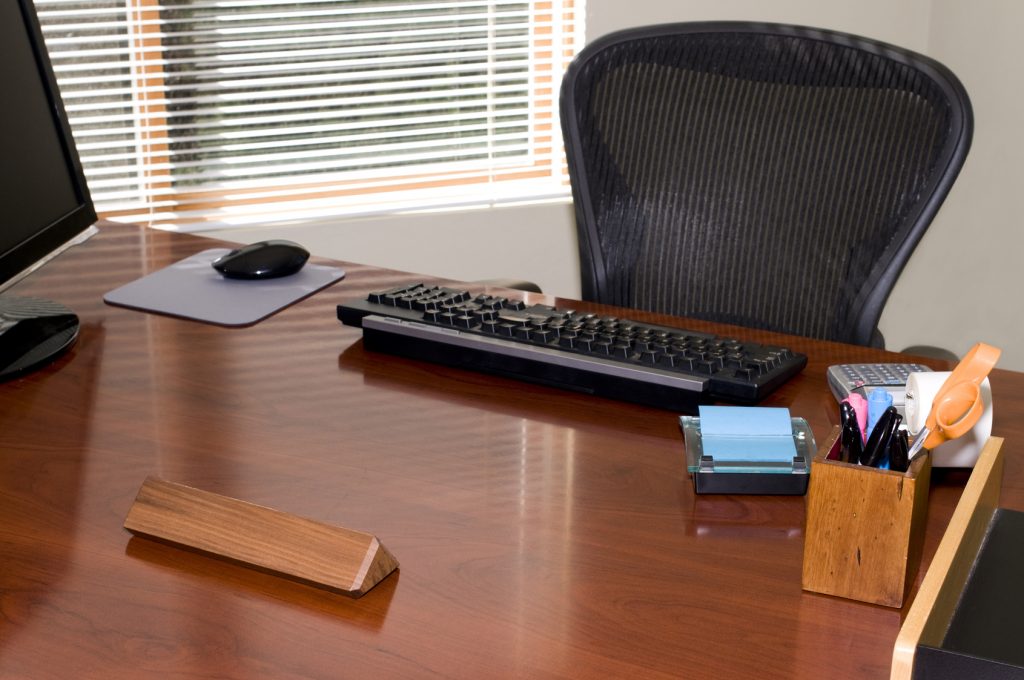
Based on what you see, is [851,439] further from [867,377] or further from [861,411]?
[867,377]

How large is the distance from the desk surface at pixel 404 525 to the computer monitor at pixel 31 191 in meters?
0.06

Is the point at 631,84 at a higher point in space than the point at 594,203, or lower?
higher

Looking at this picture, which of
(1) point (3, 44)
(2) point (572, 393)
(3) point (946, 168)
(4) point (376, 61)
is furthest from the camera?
(4) point (376, 61)

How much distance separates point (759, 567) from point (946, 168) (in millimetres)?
871

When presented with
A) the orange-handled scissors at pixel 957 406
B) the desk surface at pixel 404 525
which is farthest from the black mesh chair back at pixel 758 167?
the orange-handled scissors at pixel 957 406

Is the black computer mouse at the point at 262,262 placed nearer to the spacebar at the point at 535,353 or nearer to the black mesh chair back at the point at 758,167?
the spacebar at the point at 535,353

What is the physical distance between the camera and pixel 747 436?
91 centimetres

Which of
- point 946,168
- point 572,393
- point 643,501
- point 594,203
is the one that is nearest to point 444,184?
point 594,203

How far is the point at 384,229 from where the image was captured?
2773 mm

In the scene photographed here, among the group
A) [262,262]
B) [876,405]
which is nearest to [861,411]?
[876,405]

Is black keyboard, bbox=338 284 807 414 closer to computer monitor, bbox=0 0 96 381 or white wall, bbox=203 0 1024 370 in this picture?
computer monitor, bbox=0 0 96 381

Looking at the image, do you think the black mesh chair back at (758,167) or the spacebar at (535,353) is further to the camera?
the black mesh chair back at (758,167)

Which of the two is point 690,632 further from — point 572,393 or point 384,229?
point 384,229

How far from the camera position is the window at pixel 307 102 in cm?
254
